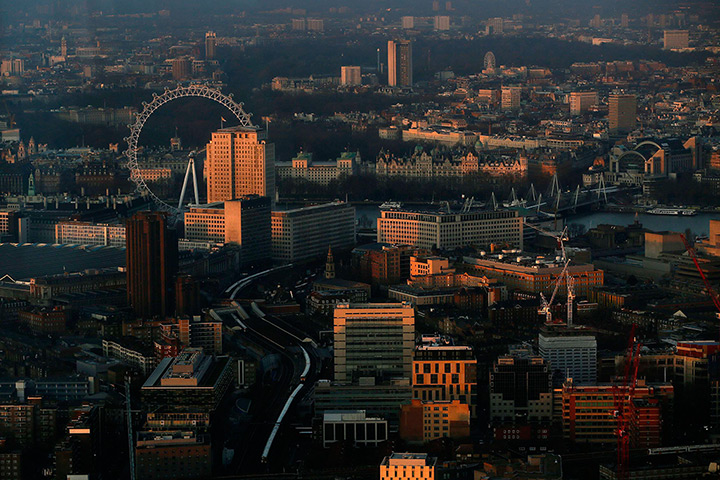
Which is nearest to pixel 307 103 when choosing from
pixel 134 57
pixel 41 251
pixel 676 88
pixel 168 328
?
pixel 134 57

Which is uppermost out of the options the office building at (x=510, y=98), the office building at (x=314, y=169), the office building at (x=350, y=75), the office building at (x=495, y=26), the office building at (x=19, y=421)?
the office building at (x=495, y=26)

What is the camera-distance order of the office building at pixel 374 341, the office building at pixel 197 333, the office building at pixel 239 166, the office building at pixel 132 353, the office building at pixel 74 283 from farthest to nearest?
1. the office building at pixel 239 166
2. the office building at pixel 74 283
3. the office building at pixel 197 333
4. the office building at pixel 132 353
5. the office building at pixel 374 341

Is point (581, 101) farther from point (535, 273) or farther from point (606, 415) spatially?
point (606, 415)

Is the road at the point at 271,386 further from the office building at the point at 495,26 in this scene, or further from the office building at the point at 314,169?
the office building at the point at 495,26

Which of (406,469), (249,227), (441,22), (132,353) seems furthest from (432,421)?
(441,22)

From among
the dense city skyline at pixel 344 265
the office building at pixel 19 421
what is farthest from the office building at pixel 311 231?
the office building at pixel 19 421

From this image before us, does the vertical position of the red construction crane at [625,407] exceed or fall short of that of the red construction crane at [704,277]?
it falls short

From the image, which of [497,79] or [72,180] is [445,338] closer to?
[72,180]

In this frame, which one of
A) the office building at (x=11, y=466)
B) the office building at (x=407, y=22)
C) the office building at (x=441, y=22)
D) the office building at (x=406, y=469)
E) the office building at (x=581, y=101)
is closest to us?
the office building at (x=406, y=469)
